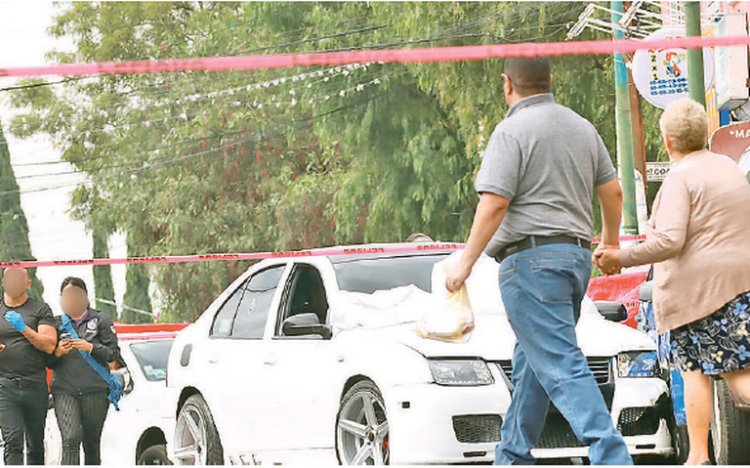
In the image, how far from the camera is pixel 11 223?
5062cm

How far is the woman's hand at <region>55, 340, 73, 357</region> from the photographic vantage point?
11.8 m

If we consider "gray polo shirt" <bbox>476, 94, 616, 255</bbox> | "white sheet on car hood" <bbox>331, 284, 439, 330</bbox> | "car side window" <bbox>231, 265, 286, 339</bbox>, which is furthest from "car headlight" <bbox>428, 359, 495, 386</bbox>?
"car side window" <bbox>231, 265, 286, 339</bbox>

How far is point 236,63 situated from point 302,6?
26.3m

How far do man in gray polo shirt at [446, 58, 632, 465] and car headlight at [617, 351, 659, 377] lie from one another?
1.49m

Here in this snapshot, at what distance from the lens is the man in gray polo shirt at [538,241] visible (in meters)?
6.76

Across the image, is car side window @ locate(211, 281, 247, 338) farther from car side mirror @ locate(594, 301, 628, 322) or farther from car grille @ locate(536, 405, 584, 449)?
car grille @ locate(536, 405, 584, 449)

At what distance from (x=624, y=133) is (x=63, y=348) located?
11.7 m

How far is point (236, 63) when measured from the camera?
6.70 metres

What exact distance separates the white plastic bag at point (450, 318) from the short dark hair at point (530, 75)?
88 cm

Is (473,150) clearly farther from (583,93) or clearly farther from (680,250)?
(680,250)

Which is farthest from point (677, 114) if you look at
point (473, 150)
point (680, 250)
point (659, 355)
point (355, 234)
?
point (355, 234)

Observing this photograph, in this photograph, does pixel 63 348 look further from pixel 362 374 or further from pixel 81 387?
pixel 362 374

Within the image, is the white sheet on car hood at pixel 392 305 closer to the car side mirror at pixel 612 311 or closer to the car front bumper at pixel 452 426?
the car side mirror at pixel 612 311

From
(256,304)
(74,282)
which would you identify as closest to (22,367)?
(74,282)
